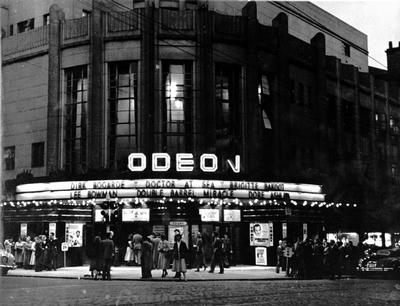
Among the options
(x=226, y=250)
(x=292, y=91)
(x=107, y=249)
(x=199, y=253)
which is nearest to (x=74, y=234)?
(x=199, y=253)

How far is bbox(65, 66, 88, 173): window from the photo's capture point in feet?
130

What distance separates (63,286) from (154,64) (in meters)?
19.7

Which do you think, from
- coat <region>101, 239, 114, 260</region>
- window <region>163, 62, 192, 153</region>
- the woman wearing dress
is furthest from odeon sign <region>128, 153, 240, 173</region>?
coat <region>101, 239, 114, 260</region>

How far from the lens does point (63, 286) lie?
842 inches

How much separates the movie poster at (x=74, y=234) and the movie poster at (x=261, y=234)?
10.0 m

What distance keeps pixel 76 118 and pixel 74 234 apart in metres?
9.23

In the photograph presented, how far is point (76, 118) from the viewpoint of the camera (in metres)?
40.2

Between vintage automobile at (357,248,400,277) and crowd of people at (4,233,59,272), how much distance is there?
50.2 ft

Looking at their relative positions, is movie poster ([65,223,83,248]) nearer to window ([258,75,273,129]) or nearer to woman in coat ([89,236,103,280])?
woman in coat ([89,236,103,280])

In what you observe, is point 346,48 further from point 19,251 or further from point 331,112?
point 19,251

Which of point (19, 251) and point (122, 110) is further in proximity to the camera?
point (122, 110)

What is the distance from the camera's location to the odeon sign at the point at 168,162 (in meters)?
35.6

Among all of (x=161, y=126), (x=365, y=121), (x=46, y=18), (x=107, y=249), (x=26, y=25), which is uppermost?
(x=46, y=18)

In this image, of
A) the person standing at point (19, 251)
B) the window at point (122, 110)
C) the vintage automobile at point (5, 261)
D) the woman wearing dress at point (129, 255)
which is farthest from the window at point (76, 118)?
the vintage automobile at point (5, 261)
